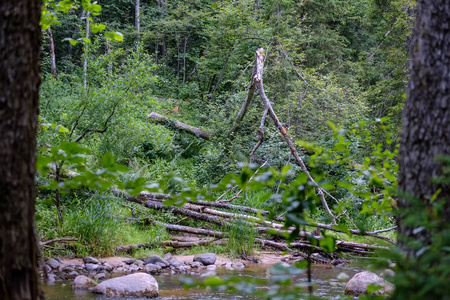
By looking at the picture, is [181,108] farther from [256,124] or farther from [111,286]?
[111,286]

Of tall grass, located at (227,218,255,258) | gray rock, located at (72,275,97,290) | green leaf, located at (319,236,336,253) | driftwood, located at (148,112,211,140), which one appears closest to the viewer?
green leaf, located at (319,236,336,253)

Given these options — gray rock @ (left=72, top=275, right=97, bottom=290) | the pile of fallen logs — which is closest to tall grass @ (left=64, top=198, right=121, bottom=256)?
the pile of fallen logs

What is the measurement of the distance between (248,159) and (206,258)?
13.1 feet

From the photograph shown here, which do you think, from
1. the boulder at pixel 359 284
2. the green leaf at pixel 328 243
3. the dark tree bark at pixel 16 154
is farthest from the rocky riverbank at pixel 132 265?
the dark tree bark at pixel 16 154

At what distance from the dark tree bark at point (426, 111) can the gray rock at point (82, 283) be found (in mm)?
5156

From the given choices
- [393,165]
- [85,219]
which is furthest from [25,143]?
[85,219]

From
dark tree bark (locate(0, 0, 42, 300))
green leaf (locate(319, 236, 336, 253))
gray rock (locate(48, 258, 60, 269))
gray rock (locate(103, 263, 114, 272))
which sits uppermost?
dark tree bark (locate(0, 0, 42, 300))

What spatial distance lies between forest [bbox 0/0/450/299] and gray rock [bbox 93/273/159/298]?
1.27 metres

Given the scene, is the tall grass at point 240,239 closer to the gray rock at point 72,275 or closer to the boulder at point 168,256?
the boulder at point 168,256

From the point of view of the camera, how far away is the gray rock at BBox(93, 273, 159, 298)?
5.46 m

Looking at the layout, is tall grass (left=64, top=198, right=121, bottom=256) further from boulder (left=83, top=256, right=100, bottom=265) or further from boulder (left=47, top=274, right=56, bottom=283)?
boulder (left=47, top=274, right=56, bottom=283)

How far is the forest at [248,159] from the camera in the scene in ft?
5.69

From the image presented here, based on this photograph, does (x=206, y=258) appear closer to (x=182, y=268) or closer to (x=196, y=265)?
(x=196, y=265)

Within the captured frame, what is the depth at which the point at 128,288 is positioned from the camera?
5.54m
